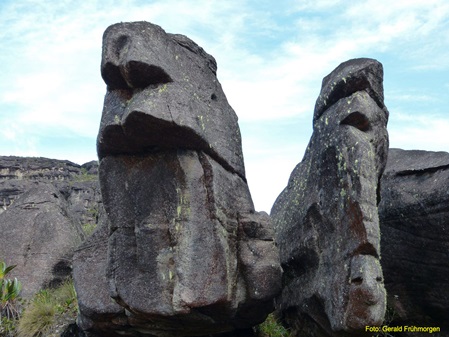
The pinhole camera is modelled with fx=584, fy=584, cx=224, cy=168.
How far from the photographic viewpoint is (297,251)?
9.49m

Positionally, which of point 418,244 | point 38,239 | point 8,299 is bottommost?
point 8,299

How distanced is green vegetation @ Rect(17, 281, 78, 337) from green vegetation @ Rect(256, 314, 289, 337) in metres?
4.03

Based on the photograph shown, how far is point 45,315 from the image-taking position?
12227 millimetres

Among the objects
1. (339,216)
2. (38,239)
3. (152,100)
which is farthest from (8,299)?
(339,216)

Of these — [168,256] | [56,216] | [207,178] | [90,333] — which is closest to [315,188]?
[207,178]

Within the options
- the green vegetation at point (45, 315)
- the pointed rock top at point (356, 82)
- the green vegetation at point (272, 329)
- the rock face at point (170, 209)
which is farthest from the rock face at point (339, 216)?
the green vegetation at point (45, 315)

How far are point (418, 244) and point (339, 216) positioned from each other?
258 centimetres

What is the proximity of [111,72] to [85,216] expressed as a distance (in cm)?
2402

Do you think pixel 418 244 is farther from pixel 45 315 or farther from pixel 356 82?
pixel 45 315

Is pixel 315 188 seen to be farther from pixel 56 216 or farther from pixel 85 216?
pixel 85 216

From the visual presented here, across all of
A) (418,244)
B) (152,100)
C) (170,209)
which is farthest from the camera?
(418,244)

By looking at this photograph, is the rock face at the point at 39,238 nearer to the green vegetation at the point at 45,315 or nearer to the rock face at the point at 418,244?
the green vegetation at the point at 45,315

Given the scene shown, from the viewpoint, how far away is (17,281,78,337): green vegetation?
11992mm

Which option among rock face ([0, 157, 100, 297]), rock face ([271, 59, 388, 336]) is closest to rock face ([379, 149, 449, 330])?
rock face ([271, 59, 388, 336])
